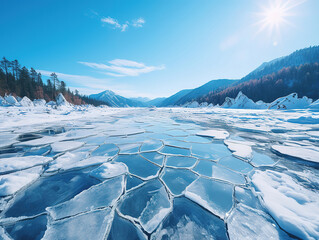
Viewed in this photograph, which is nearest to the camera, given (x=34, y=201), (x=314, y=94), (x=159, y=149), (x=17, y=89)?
(x=34, y=201)

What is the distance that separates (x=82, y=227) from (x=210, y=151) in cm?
253

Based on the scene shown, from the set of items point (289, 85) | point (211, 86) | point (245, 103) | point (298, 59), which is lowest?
point (245, 103)

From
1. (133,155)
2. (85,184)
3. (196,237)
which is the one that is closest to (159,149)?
(133,155)

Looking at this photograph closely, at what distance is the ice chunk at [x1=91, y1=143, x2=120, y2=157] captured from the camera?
96.5 inches

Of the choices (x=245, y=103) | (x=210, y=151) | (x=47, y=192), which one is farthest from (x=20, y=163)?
(x=245, y=103)

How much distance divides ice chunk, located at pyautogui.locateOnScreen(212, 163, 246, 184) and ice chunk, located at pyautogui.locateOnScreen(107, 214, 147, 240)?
4.24 ft

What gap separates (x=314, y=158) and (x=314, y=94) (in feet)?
160

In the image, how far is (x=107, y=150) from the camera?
2670mm

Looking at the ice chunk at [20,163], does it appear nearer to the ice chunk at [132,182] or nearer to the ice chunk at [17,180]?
the ice chunk at [17,180]

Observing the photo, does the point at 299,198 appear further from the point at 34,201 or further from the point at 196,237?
the point at 34,201

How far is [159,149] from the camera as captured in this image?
277 cm

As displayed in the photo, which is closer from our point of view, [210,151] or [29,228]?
[29,228]

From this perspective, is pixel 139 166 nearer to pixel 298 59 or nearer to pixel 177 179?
pixel 177 179

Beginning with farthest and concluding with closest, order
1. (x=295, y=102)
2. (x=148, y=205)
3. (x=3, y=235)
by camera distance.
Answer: (x=295, y=102) < (x=148, y=205) < (x=3, y=235)
